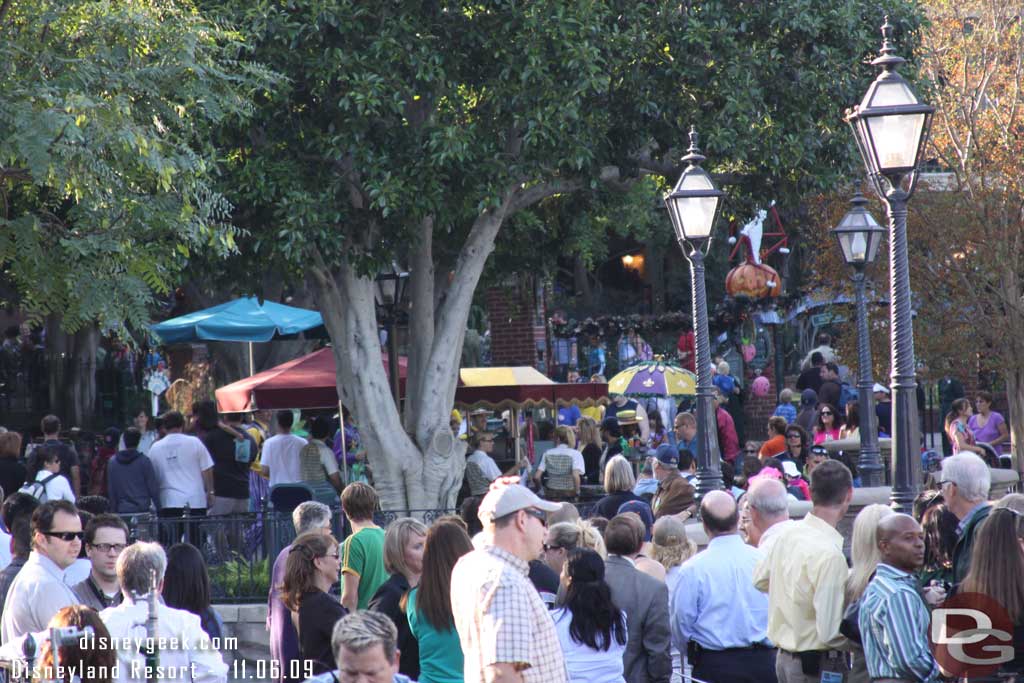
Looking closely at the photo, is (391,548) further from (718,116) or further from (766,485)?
(718,116)

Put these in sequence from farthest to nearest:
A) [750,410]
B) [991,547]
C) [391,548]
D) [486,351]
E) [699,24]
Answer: [486,351], [750,410], [699,24], [391,548], [991,547]

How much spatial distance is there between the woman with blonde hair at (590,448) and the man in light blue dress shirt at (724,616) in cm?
1039

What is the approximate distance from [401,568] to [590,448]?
11.0m

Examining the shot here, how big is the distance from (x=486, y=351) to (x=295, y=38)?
60.9ft

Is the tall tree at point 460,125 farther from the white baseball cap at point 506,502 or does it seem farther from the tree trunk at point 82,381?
the tree trunk at point 82,381

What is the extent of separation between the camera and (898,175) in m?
8.97

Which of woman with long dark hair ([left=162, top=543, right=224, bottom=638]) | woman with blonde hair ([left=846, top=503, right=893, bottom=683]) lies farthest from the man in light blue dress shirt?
woman with long dark hair ([left=162, top=543, right=224, bottom=638])

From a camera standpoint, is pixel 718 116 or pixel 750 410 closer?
pixel 718 116

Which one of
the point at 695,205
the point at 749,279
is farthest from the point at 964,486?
the point at 749,279

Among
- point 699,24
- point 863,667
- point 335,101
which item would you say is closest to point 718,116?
point 699,24

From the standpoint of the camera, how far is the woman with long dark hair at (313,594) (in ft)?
22.7

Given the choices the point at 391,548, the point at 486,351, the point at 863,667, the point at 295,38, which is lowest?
the point at 863,667

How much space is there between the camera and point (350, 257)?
1503 centimetres

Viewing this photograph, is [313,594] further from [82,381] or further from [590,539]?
[82,381]
